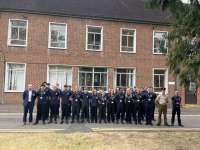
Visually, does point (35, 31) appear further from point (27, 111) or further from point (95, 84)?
point (27, 111)

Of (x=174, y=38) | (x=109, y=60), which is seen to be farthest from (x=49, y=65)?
(x=174, y=38)

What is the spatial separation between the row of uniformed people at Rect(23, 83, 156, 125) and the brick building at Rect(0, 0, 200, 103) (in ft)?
33.9

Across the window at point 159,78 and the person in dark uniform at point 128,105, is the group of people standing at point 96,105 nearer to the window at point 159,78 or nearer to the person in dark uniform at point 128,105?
the person in dark uniform at point 128,105

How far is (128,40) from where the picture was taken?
38031 mm

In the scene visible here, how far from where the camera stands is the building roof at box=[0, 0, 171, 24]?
34.9m

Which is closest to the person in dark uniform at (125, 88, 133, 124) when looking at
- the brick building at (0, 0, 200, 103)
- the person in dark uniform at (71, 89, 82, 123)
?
the person in dark uniform at (71, 89, 82, 123)

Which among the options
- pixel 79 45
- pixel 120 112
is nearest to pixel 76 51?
pixel 79 45

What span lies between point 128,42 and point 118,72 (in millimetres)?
2760

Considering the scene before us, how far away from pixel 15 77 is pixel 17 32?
3538 millimetres

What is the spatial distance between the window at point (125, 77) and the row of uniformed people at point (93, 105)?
1422 centimetres

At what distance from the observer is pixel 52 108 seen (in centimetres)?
2162

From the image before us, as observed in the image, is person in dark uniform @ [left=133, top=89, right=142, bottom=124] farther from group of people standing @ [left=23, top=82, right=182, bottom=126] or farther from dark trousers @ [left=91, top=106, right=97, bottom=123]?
dark trousers @ [left=91, top=106, right=97, bottom=123]

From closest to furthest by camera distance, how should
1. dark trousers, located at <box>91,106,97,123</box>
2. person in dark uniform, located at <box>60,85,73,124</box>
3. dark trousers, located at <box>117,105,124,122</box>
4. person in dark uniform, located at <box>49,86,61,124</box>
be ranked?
1. person in dark uniform, located at <box>49,86,61,124</box>
2. person in dark uniform, located at <box>60,85,73,124</box>
3. dark trousers, located at <box>91,106,97,123</box>
4. dark trousers, located at <box>117,105,124,122</box>

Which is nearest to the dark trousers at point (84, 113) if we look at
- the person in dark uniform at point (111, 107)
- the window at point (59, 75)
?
the person in dark uniform at point (111, 107)
